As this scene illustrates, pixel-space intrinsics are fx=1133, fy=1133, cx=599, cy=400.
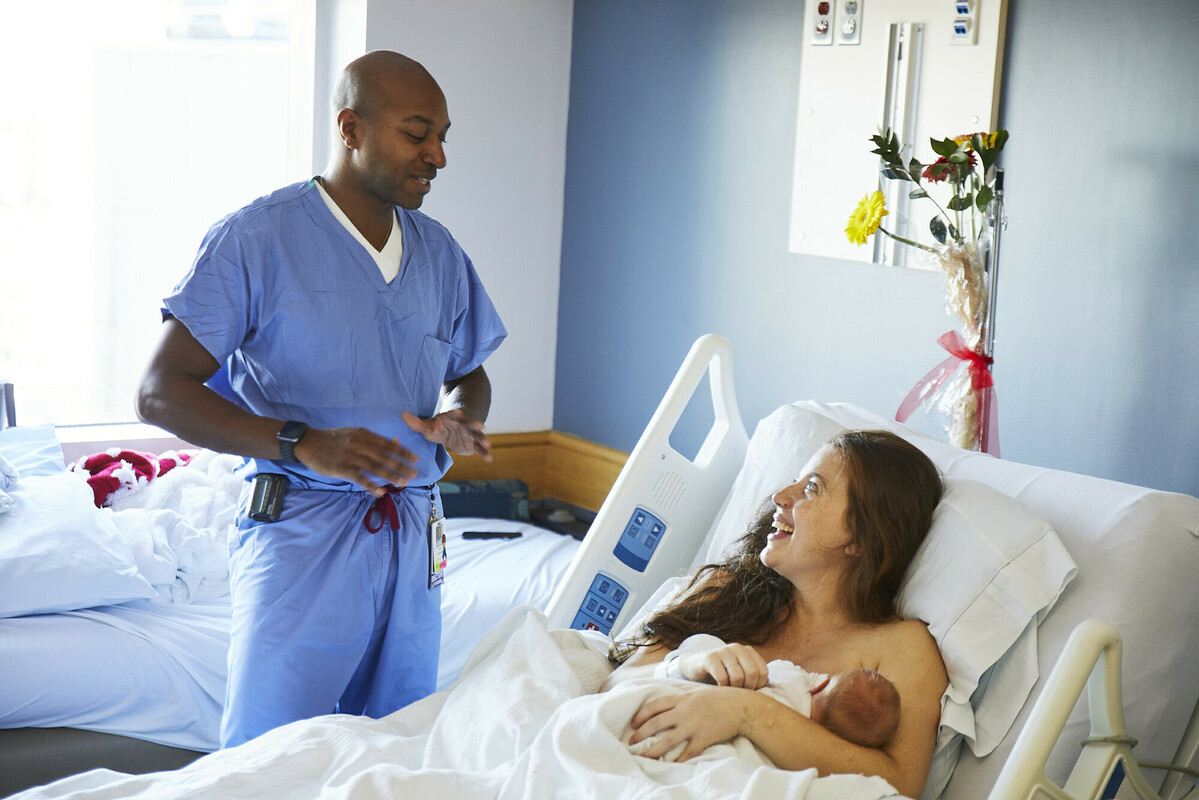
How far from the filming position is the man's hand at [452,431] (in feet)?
6.06

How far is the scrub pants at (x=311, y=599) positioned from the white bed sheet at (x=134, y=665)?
61cm

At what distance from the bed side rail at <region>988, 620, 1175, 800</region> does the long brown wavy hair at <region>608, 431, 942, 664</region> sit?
37 centimetres

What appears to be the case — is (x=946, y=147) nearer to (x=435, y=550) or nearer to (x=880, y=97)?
(x=880, y=97)

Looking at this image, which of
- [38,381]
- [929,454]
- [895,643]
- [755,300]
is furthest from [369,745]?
[38,381]

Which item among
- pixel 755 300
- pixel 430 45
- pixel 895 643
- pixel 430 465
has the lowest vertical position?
pixel 895 643

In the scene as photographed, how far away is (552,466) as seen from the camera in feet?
12.3

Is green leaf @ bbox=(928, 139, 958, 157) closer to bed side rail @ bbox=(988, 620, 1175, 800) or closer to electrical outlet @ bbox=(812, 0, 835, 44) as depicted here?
electrical outlet @ bbox=(812, 0, 835, 44)

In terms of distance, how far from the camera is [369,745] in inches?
60.2

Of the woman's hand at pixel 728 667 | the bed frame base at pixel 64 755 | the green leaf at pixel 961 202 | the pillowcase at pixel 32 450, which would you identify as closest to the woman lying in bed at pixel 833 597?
A: the woman's hand at pixel 728 667

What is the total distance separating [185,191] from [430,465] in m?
1.76

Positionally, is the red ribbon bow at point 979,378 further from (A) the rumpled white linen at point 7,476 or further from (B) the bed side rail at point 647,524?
(A) the rumpled white linen at point 7,476

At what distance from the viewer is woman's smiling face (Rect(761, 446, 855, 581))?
1.75 m

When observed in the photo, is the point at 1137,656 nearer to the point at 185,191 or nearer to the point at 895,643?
the point at 895,643

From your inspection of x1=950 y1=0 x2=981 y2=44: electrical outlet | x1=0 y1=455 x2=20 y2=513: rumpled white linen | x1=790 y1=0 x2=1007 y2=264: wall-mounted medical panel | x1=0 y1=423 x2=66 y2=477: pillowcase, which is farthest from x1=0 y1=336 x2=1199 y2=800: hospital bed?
x1=0 y1=423 x2=66 y2=477: pillowcase
